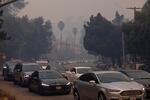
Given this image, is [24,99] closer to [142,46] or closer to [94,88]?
[94,88]

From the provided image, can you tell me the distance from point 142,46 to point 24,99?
2090 inches

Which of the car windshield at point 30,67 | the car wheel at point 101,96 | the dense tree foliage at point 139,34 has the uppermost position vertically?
the dense tree foliage at point 139,34

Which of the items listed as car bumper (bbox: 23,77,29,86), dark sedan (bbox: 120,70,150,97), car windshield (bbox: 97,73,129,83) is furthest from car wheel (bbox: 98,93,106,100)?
car bumper (bbox: 23,77,29,86)

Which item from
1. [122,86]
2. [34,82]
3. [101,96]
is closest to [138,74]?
[101,96]

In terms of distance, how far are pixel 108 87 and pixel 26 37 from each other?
130 m

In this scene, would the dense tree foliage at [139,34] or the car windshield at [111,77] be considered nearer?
the car windshield at [111,77]

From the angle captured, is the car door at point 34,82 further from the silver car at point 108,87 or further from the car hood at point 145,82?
the car hood at point 145,82

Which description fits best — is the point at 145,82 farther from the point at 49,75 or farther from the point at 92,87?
the point at 49,75

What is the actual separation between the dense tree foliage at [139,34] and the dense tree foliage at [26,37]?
1969 inches

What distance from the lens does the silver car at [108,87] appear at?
18.5 meters

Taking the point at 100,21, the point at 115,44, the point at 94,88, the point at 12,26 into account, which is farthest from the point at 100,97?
the point at 12,26

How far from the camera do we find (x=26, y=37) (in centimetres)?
14725

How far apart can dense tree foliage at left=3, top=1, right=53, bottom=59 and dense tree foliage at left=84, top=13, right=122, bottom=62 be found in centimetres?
2157

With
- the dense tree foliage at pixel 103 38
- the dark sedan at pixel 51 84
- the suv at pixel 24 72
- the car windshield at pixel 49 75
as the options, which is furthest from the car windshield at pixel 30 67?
the dense tree foliage at pixel 103 38
